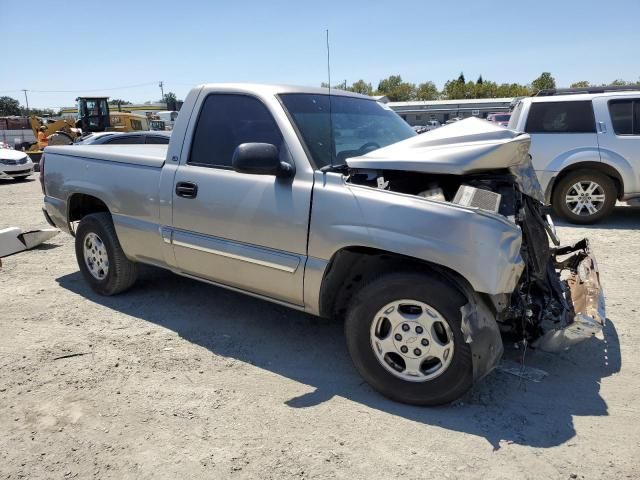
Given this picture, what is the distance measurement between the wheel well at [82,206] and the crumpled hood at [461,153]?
2.99 meters

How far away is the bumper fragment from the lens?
3.14 meters

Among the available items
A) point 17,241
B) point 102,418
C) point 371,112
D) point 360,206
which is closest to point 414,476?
point 360,206

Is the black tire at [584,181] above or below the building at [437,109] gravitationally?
below

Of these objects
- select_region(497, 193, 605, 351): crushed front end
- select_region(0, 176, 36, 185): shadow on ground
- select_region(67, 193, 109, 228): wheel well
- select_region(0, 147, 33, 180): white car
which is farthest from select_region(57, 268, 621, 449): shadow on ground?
select_region(0, 176, 36, 185): shadow on ground

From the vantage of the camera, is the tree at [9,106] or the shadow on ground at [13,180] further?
the tree at [9,106]

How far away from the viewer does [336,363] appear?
3.68 m

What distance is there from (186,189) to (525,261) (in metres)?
2.51

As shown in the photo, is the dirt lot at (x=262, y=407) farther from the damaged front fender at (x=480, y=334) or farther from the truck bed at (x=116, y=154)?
the truck bed at (x=116, y=154)

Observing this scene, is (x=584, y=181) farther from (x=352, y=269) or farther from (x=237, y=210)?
(x=237, y=210)

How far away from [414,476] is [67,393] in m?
2.25

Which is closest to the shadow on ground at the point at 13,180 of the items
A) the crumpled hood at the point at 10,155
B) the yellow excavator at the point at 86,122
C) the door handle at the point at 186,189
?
the crumpled hood at the point at 10,155

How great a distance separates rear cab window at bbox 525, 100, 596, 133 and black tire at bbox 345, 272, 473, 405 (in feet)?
20.6

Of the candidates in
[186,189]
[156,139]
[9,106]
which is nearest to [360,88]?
[156,139]

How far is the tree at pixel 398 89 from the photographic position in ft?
367
